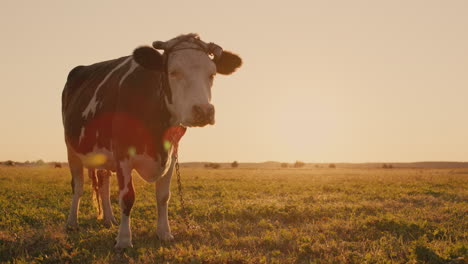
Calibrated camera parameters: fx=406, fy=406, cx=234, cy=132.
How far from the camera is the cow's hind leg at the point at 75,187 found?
8945mm

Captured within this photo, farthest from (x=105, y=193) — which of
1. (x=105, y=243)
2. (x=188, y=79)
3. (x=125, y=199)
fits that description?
(x=188, y=79)

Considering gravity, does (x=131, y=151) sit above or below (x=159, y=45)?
below

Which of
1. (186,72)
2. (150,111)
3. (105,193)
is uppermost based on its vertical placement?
(186,72)

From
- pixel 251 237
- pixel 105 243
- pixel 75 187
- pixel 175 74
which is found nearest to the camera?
pixel 175 74

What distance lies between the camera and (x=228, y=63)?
762cm

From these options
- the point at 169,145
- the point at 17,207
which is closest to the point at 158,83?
the point at 169,145

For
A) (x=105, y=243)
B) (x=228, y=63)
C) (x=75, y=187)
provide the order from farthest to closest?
(x=75, y=187) → (x=228, y=63) → (x=105, y=243)

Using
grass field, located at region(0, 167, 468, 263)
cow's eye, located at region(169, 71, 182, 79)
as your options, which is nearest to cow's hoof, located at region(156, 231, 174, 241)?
grass field, located at region(0, 167, 468, 263)

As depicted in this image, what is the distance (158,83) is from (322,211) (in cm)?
646

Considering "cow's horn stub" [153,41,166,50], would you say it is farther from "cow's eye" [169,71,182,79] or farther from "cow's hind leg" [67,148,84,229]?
"cow's hind leg" [67,148,84,229]

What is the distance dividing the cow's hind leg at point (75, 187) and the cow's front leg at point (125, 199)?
8.60 feet

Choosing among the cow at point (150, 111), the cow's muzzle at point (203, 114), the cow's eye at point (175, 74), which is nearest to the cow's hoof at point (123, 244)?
the cow at point (150, 111)

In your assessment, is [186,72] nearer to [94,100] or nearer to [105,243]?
[94,100]

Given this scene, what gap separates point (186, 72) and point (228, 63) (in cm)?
161
